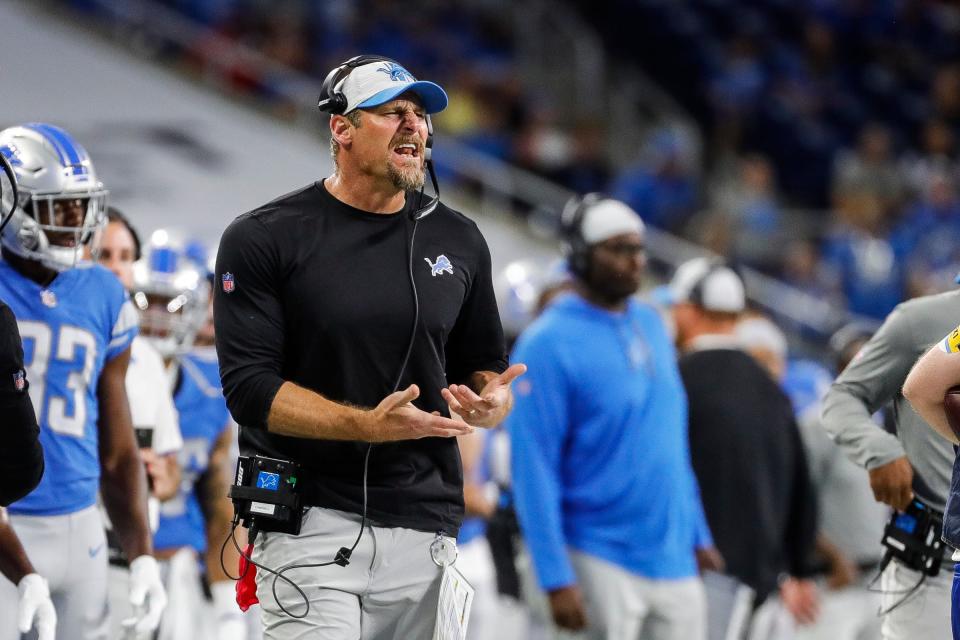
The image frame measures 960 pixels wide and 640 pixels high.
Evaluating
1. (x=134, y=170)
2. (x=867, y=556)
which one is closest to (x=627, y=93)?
(x=134, y=170)

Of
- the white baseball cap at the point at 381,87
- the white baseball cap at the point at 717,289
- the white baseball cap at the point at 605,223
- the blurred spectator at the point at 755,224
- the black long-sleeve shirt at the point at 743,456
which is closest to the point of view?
the white baseball cap at the point at 381,87

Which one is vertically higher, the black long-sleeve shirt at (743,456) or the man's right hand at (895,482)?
the man's right hand at (895,482)

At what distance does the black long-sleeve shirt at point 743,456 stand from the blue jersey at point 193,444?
2.04 m

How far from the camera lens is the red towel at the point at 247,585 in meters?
4.27

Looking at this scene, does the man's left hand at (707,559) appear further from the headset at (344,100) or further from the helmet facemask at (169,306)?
the headset at (344,100)

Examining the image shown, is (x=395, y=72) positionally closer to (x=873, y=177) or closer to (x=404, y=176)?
(x=404, y=176)

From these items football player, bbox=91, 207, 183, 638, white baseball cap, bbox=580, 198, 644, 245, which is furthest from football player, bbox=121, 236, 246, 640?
white baseball cap, bbox=580, 198, 644, 245

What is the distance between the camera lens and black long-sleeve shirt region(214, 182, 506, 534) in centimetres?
412

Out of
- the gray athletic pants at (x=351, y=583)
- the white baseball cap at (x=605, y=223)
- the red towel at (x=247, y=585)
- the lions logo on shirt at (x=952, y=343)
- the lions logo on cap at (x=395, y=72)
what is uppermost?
the lions logo on cap at (x=395, y=72)

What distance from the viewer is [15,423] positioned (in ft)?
12.9

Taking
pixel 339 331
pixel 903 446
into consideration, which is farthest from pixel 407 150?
pixel 903 446

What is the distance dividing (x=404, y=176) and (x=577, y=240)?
7.26ft

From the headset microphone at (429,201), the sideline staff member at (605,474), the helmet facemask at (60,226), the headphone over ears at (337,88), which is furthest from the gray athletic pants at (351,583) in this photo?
the sideline staff member at (605,474)

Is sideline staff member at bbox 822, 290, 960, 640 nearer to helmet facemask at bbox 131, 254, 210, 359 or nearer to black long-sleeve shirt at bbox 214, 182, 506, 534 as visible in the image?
black long-sleeve shirt at bbox 214, 182, 506, 534
